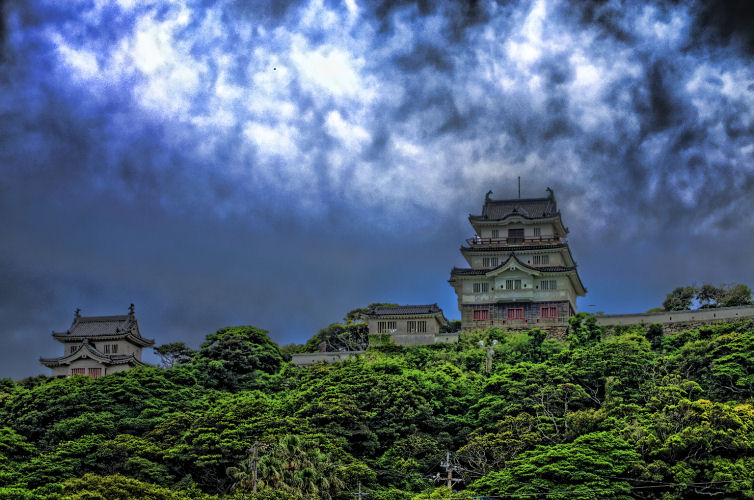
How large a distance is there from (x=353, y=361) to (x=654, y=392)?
19055 millimetres

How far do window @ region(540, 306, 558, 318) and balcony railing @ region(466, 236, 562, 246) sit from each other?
6.36 meters

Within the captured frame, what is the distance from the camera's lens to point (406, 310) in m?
71.4

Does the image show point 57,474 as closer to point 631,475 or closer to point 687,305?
point 631,475

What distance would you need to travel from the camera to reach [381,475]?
4866 centimetres

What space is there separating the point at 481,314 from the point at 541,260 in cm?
675

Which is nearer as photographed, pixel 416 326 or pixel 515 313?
pixel 416 326

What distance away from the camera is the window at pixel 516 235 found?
78188 mm

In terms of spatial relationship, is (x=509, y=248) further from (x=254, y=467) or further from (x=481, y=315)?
(x=254, y=467)

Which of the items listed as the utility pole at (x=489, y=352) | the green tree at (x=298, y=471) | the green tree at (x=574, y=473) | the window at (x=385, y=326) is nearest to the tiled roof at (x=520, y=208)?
the window at (x=385, y=326)

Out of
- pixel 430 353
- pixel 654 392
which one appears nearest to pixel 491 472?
pixel 654 392

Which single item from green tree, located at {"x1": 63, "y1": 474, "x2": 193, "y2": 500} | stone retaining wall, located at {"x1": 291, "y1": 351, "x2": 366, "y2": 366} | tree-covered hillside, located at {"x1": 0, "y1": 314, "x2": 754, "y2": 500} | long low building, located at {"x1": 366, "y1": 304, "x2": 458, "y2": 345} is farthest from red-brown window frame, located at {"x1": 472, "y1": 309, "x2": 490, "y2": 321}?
green tree, located at {"x1": 63, "y1": 474, "x2": 193, "y2": 500}

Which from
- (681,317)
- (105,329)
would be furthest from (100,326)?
(681,317)

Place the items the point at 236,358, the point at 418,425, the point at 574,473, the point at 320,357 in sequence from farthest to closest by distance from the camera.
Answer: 1. the point at 320,357
2. the point at 236,358
3. the point at 418,425
4. the point at 574,473

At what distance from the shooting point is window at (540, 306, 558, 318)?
237 ft
